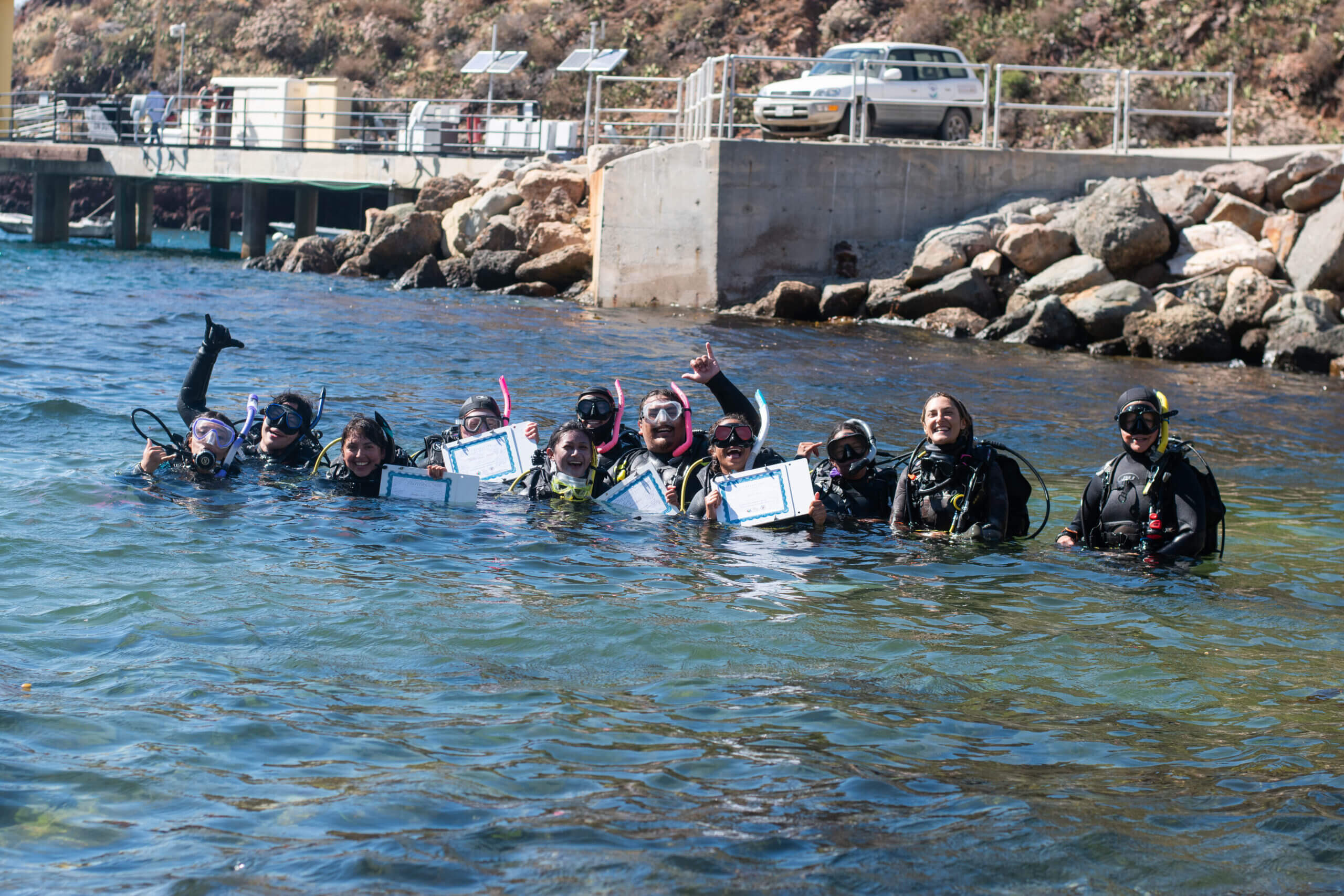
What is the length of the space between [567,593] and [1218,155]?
63.4ft

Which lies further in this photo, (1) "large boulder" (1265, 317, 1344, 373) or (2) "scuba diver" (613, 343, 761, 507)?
(1) "large boulder" (1265, 317, 1344, 373)

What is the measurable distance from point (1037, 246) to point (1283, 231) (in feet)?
11.4

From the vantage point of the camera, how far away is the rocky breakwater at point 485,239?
2472 centimetres

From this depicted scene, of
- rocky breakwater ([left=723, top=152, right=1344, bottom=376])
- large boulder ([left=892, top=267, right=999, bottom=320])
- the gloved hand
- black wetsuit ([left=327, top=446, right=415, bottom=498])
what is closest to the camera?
Answer: black wetsuit ([left=327, top=446, right=415, bottom=498])

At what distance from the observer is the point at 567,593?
7004mm

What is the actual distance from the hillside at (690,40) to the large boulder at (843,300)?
1351 centimetres

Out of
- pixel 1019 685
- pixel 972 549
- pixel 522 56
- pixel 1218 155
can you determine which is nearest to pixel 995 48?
pixel 522 56

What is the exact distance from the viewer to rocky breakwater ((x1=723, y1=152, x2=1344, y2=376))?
17812 millimetres

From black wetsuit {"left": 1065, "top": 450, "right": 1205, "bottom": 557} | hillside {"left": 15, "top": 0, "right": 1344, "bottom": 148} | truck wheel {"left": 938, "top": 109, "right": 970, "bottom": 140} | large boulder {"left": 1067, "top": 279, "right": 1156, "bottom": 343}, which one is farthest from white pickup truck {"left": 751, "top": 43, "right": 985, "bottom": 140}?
black wetsuit {"left": 1065, "top": 450, "right": 1205, "bottom": 557}

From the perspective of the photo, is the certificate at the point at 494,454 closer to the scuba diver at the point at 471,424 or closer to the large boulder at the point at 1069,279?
the scuba diver at the point at 471,424

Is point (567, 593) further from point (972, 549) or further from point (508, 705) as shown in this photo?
point (972, 549)

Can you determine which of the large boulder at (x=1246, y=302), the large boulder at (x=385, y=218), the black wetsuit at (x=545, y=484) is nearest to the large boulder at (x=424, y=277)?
the large boulder at (x=385, y=218)

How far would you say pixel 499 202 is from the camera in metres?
26.7

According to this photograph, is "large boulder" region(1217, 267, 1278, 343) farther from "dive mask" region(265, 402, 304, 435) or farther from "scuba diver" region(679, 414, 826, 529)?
"dive mask" region(265, 402, 304, 435)
